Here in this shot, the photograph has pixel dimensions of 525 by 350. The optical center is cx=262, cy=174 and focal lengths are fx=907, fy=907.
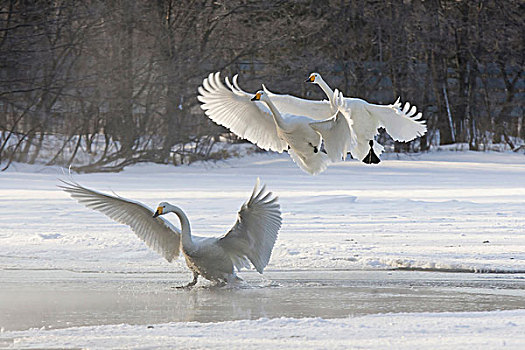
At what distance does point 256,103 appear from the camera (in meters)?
10.1

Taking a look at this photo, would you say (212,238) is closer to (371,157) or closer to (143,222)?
(143,222)

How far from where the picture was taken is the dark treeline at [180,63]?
20875mm

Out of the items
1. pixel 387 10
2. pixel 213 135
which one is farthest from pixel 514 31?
pixel 213 135

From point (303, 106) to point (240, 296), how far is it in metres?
3.96

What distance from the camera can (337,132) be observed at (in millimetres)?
8977

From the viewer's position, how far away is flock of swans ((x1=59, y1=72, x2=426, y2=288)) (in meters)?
7.23

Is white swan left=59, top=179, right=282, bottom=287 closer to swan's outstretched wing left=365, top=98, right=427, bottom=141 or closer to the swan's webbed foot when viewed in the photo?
the swan's webbed foot

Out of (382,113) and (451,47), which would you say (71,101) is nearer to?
(382,113)

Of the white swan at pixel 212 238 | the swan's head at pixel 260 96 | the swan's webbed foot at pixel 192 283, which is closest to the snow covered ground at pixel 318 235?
the white swan at pixel 212 238

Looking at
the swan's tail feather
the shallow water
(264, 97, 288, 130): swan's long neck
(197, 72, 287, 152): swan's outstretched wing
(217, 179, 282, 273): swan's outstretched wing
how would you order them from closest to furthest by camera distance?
the shallow water
(217, 179, 282, 273): swan's outstretched wing
(264, 97, 288, 130): swan's long neck
the swan's tail feather
(197, 72, 287, 152): swan's outstretched wing

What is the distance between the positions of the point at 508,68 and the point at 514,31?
2272 mm

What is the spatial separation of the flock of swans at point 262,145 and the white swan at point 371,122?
11mm

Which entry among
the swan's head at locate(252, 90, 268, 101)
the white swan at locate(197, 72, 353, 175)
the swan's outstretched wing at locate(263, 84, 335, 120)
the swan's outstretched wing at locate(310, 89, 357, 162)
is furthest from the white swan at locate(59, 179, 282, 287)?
the swan's outstretched wing at locate(263, 84, 335, 120)

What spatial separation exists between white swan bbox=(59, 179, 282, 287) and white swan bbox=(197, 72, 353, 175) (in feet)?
6.16
